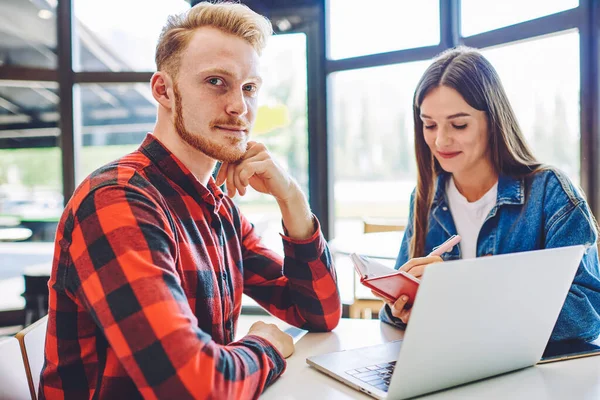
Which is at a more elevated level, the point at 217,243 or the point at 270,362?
the point at 217,243

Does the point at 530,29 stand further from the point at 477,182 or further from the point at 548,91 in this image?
the point at 477,182

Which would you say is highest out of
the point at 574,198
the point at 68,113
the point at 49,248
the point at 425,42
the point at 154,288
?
the point at 425,42

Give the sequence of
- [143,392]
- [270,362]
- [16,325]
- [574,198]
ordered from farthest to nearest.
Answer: [16,325], [574,198], [270,362], [143,392]

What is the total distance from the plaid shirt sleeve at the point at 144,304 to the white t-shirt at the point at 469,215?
886 mm

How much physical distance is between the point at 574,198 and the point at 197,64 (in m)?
1.00

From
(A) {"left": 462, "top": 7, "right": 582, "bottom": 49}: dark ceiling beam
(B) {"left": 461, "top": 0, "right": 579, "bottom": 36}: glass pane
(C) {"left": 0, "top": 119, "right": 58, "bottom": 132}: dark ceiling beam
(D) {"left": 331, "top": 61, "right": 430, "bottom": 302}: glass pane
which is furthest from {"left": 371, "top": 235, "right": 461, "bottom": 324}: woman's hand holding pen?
(C) {"left": 0, "top": 119, "right": 58, "bottom": 132}: dark ceiling beam

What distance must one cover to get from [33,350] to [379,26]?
326 cm

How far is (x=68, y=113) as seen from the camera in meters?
3.87

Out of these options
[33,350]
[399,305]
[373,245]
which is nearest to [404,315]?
[399,305]

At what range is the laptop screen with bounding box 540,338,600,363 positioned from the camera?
104 cm

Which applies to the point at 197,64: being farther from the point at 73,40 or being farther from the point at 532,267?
the point at 73,40

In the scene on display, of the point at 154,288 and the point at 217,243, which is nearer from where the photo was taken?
the point at 154,288

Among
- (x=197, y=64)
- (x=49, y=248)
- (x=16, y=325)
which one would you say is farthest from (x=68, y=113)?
(x=197, y=64)

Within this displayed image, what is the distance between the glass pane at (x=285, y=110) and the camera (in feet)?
13.0
